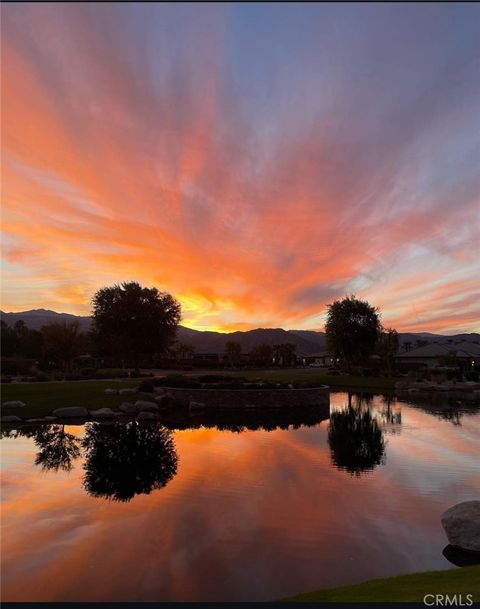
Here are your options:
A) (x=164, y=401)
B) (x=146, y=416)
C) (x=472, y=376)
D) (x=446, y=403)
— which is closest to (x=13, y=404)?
(x=146, y=416)

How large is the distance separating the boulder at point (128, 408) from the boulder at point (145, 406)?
303mm

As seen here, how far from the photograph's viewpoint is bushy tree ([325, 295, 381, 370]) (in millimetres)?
60531

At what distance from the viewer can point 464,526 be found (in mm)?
9469

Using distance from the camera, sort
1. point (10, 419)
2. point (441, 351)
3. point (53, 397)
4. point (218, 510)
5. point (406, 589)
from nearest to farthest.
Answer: point (406, 589), point (218, 510), point (10, 419), point (53, 397), point (441, 351)

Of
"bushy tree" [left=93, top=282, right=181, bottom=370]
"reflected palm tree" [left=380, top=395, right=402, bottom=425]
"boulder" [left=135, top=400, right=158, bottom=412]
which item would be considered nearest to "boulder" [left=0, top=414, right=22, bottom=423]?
"boulder" [left=135, top=400, right=158, bottom=412]

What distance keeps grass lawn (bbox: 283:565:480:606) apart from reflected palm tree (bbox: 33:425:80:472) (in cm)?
1132

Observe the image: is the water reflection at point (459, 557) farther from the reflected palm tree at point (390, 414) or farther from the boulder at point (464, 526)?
the reflected palm tree at point (390, 414)

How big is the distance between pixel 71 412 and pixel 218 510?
1924 cm

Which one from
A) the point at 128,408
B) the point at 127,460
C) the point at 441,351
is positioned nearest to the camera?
the point at 127,460

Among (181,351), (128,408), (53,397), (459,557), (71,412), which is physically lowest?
(459,557)

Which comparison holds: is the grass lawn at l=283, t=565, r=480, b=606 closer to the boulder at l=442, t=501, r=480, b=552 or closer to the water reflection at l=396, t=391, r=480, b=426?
the boulder at l=442, t=501, r=480, b=552

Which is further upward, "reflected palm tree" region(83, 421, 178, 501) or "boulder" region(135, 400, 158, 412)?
"boulder" region(135, 400, 158, 412)

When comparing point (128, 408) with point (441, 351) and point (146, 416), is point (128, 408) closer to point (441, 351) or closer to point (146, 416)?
point (146, 416)

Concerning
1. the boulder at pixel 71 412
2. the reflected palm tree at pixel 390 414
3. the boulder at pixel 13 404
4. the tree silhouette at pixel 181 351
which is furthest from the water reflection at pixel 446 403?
the tree silhouette at pixel 181 351
